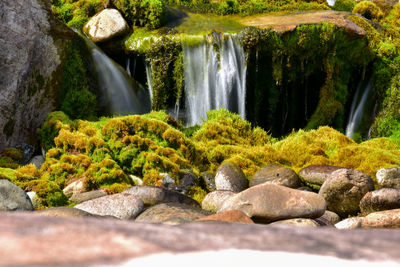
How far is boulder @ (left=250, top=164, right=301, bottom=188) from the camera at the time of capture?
636 centimetres

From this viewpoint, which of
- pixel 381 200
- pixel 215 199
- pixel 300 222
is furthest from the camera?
pixel 215 199

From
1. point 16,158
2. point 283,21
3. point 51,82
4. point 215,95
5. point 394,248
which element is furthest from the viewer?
point 283,21

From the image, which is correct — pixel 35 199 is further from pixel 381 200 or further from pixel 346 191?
pixel 381 200

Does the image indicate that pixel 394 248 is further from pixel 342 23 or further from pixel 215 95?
pixel 342 23

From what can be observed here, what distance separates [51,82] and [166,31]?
4.55m

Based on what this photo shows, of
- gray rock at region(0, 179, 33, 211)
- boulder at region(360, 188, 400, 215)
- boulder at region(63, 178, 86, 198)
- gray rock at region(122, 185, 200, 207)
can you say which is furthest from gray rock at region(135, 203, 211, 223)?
boulder at region(360, 188, 400, 215)

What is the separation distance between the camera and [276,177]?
6.43 metres

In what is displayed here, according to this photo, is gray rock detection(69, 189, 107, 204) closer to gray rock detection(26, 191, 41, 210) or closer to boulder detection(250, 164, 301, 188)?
gray rock detection(26, 191, 41, 210)

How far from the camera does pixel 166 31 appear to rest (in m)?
11.8

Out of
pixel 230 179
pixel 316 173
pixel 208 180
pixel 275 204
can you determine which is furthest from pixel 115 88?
pixel 275 204

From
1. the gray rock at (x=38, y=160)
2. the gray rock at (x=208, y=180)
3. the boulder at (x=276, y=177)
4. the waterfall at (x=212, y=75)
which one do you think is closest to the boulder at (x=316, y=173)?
the boulder at (x=276, y=177)

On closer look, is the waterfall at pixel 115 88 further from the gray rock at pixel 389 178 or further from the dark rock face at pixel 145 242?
the dark rock face at pixel 145 242

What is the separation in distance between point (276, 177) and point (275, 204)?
2.86 m

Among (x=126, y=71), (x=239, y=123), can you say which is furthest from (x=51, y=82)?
(x=239, y=123)
